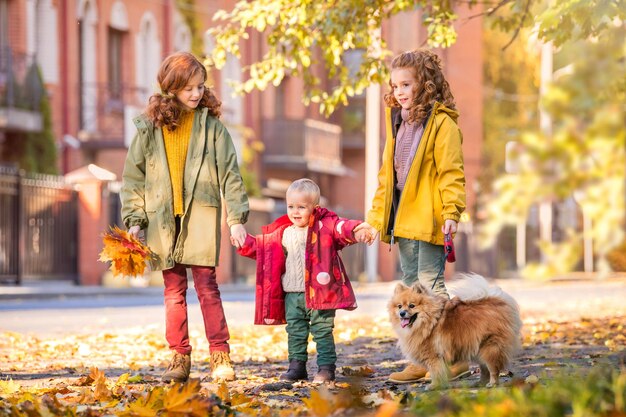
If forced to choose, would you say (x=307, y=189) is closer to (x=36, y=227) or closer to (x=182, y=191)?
(x=182, y=191)

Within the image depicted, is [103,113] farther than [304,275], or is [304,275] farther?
[103,113]

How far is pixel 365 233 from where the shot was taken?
6.46 meters

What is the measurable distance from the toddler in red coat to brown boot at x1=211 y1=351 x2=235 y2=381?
11.9 inches

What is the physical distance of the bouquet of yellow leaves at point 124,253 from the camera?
6484 mm

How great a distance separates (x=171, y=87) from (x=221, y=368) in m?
1.54

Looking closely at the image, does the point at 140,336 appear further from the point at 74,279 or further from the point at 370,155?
the point at 370,155

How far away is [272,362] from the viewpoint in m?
8.16

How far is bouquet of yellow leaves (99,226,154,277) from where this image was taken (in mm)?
6484

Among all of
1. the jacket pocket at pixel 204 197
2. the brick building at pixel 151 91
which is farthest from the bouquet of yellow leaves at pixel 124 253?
the brick building at pixel 151 91

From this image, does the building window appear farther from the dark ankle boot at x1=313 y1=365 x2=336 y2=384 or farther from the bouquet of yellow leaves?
Answer: the dark ankle boot at x1=313 y1=365 x2=336 y2=384

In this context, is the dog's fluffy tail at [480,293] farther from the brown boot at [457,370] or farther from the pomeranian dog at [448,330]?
the brown boot at [457,370]

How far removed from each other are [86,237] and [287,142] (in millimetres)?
13322

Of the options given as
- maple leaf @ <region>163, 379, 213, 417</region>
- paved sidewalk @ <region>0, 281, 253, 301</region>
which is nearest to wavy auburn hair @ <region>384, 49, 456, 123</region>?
maple leaf @ <region>163, 379, 213, 417</region>

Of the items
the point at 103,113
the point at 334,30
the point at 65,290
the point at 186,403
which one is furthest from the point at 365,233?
the point at 103,113
